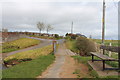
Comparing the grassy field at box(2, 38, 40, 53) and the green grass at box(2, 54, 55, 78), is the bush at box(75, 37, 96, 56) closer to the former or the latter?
the green grass at box(2, 54, 55, 78)

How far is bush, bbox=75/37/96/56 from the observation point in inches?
596

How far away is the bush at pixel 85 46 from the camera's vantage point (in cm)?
1514

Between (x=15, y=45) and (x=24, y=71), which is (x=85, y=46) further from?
(x=15, y=45)

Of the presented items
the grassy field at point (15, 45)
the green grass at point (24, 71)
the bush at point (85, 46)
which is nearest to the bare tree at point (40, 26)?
the grassy field at point (15, 45)

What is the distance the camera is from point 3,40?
108 feet

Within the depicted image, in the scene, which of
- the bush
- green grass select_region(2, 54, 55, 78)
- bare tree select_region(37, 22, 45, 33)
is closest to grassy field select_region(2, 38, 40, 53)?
the bush

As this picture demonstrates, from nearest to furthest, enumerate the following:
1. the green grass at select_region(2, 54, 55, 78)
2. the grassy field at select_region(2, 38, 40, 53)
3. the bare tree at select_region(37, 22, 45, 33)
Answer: the green grass at select_region(2, 54, 55, 78)
the grassy field at select_region(2, 38, 40, 53)
the bare tree at select_region(37, 22, 45, 33)

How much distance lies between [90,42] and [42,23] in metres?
38.4

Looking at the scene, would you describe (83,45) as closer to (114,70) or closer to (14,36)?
(114,70)

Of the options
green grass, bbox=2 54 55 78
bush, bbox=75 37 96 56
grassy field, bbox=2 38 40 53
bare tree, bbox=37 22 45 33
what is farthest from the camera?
bare tree, bbox=37 22 45 33

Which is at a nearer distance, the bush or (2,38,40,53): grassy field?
the bush

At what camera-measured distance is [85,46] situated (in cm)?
1538

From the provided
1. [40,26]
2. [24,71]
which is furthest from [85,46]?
[40,26]

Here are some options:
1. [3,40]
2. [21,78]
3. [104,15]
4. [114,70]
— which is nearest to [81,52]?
[104,15]
